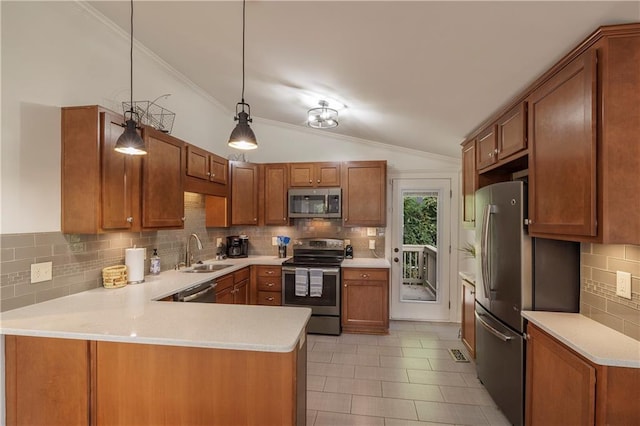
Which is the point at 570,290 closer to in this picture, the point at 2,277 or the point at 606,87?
the point at 606,87

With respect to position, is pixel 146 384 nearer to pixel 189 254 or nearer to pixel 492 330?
pixel 189 254

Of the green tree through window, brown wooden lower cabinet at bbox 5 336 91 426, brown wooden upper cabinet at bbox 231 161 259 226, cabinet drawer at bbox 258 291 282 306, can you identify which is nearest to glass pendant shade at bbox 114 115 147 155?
brown wooden lower cabinet at bbox 5 336 91 426

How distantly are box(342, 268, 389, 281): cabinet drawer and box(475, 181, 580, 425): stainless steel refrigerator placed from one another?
139cm

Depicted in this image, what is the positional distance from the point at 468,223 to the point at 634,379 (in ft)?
6.82

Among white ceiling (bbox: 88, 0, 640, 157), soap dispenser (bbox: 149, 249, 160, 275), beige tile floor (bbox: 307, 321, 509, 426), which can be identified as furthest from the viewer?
soap dispenser (bbox: 149, 249, 160, 275)

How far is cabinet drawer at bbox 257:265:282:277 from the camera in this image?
3980 millimetres

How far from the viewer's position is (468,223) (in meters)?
3.30

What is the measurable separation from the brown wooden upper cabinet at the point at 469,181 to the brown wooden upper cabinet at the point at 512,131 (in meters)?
0.61

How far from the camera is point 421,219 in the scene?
443cm

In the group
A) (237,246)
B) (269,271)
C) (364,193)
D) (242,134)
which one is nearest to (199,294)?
(269,271)

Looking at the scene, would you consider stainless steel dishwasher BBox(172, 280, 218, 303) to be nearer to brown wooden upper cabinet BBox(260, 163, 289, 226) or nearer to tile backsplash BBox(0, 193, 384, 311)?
tile backsplash BBox(0, 193, 384, 311)

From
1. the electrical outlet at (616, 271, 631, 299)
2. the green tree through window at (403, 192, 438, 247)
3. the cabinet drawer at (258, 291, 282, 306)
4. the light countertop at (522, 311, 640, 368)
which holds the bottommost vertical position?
the cabinet drawer at (258, 291, 282, 306)

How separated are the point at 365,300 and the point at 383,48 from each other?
2.91 metres

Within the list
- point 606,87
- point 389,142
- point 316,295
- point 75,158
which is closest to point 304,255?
point 316,295
